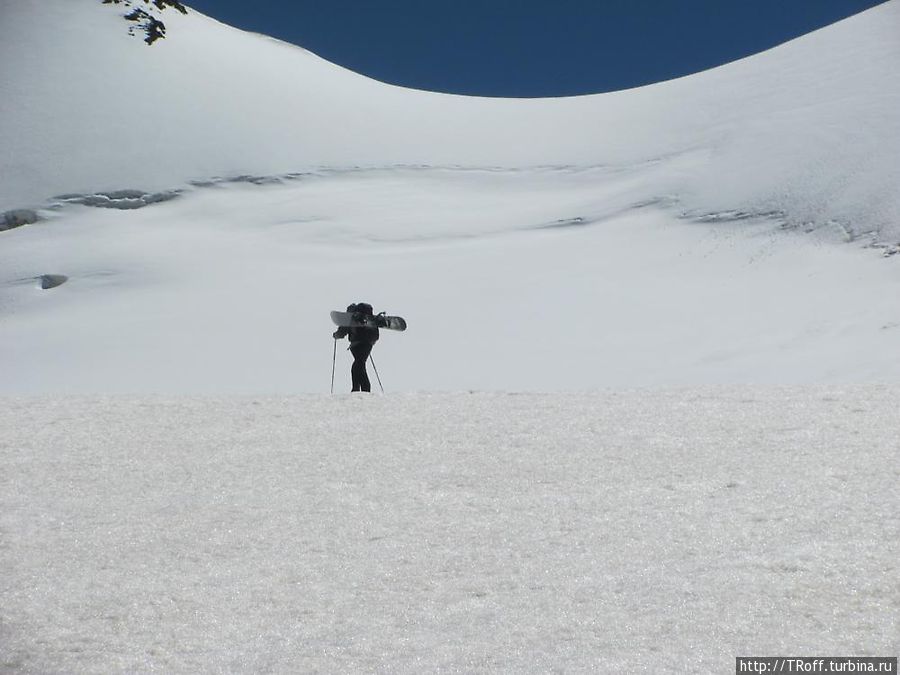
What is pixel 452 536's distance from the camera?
7082 mm

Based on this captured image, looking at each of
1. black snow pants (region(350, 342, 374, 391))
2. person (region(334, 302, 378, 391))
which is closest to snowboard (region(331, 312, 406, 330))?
person (region(334, 302, 378, 391))

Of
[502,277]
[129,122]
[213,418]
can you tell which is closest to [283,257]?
[502,277]

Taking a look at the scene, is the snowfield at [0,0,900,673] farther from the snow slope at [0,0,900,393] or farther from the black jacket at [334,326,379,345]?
the black jacket at [334,326,379,345]

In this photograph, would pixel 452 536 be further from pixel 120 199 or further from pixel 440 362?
pixel 120 199

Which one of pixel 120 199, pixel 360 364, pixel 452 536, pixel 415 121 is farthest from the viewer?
pixel 415 121

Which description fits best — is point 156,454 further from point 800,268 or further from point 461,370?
point 800,268

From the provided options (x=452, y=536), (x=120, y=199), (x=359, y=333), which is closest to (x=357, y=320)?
(x=359, y=333)

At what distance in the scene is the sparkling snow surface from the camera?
538cm

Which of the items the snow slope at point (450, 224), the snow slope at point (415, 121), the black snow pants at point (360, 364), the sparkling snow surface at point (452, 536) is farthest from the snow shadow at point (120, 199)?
the sparkling snow surface at point (452, 536)

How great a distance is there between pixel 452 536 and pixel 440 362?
1718 cm

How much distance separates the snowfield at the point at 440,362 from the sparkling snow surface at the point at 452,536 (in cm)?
3

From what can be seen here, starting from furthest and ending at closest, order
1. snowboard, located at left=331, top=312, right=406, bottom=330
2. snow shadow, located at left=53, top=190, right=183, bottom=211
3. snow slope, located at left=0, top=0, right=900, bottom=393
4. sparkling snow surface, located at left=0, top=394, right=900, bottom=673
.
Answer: snow shadow, located at left=53, top=190, right=183, bottom=211
snow slope, located at left=0, top=0, right=900, bottom=393
snowboard, located at left=331, top=312, right=406, bottom=330
sparkling snow surface, located at left=0, top=394, right=900, bottom=673

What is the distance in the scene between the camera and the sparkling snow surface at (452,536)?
212 inches

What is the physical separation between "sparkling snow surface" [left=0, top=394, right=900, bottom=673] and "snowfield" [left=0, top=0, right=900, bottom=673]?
3 cm
